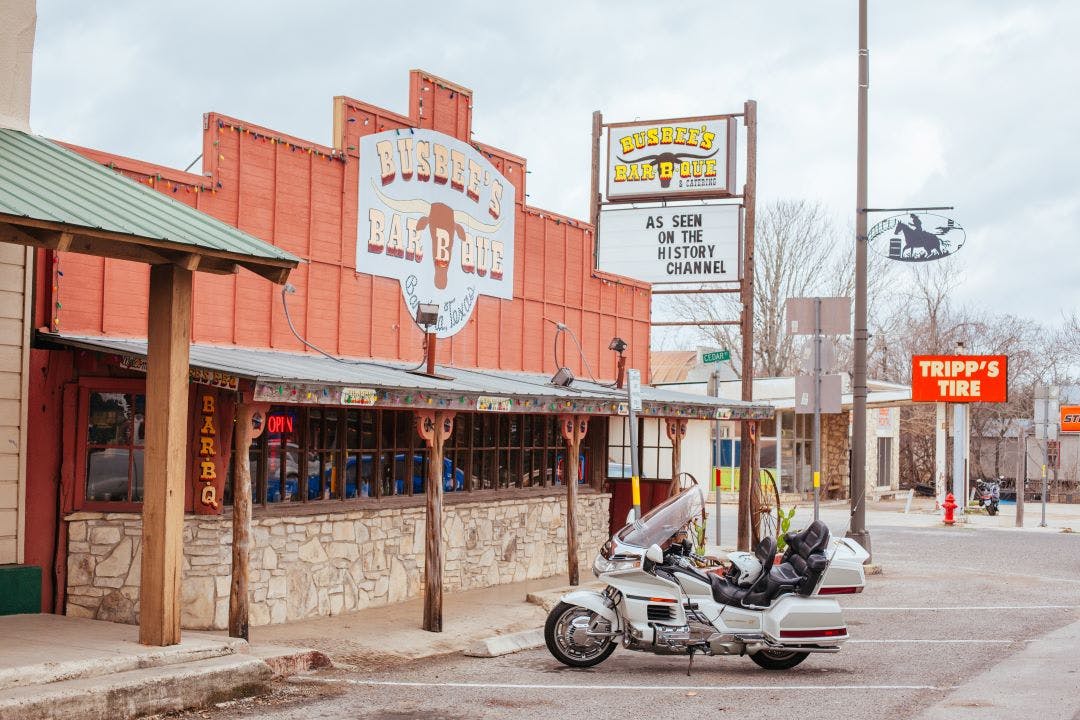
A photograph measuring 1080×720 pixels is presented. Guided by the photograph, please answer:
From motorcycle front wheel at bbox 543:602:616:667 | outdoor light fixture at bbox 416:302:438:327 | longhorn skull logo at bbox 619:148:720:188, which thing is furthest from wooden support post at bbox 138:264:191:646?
longhorn skull logo at bbox 619:148:720:188

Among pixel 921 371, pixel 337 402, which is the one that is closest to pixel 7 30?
→ pixel 337 402

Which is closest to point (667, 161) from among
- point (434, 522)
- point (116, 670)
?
point (434, 522)

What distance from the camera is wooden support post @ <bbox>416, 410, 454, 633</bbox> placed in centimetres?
1233

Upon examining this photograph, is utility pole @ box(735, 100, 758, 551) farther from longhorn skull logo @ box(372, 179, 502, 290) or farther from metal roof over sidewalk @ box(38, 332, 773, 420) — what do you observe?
longhorn skull logo @ box(372, 179, 502, 290)

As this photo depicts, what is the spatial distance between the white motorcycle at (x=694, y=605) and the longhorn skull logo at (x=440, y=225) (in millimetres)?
6666

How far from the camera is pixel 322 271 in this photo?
1476cm

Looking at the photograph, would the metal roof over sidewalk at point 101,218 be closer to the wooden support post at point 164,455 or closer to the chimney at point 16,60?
the wooden support post at point 164,455

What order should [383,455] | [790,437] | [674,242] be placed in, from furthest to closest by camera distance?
[790,437]
[674,242]
[383,455]

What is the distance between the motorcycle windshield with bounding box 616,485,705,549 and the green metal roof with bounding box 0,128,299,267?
3.76m

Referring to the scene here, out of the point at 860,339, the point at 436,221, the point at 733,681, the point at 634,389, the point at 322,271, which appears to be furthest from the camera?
the point at 860,339

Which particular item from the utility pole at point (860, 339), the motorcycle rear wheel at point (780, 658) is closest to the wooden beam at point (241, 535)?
the motorcycle rear wheel at point (780, 658)

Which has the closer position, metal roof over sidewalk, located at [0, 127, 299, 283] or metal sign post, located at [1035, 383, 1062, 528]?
metal roof over sidewalk, located at [0, 127, 299, 283]

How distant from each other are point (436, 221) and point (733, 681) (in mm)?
8265

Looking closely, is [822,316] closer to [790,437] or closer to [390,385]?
[390,385]
